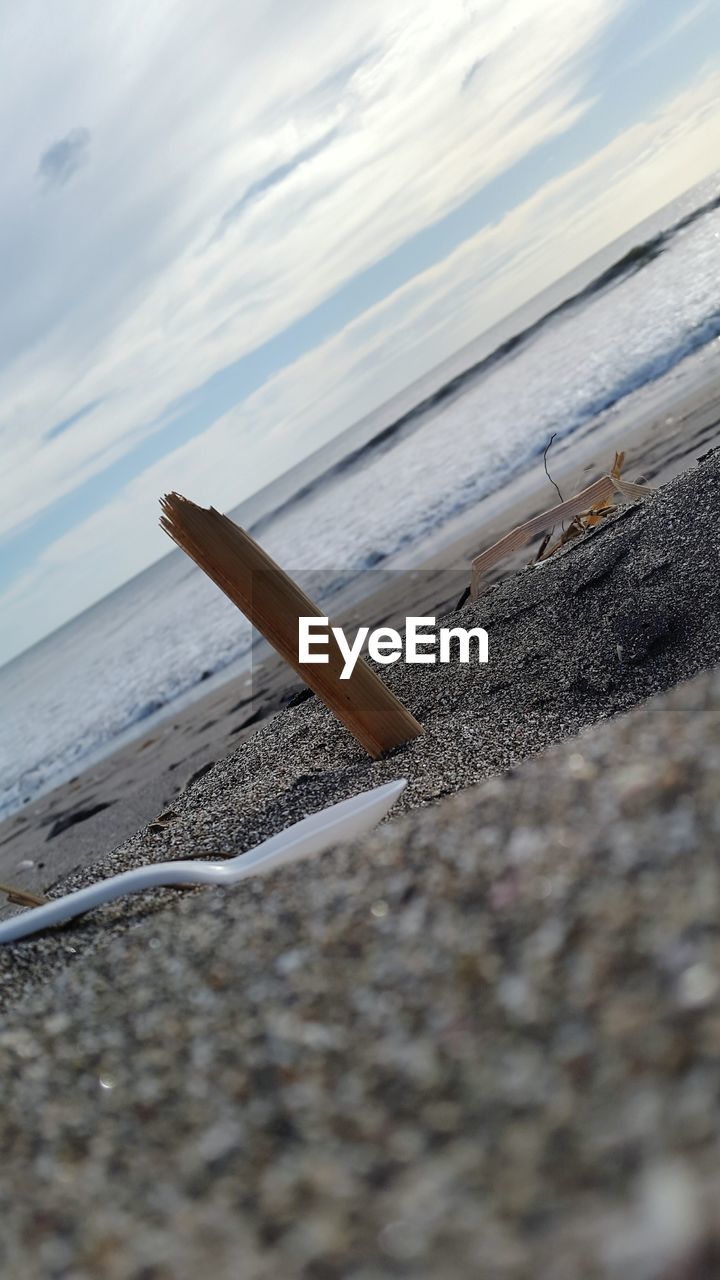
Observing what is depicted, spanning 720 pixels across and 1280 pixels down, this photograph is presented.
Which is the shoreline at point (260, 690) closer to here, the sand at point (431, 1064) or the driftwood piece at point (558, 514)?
the driftwood piece at point (558, 514)

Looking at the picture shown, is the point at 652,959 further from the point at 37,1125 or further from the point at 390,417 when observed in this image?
the point at 390,417

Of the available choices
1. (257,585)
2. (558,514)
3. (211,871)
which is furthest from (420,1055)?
(558,514)

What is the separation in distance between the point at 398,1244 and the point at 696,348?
39.4 feet

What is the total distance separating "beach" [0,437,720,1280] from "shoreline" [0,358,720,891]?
3628 mm

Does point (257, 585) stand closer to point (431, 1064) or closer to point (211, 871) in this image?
point (211, 871)

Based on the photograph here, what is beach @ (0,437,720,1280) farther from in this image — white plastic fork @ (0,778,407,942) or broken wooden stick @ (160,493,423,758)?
broken wooden stick @ (160,493,423,758)

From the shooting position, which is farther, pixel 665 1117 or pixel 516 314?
pixel 516 314

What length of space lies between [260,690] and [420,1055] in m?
6.02

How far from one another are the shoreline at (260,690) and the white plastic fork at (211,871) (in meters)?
2.75

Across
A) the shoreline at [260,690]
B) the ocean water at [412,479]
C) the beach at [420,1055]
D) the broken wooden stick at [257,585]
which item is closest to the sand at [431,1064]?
the beach at [420,1055]

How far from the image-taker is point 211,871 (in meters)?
2.40

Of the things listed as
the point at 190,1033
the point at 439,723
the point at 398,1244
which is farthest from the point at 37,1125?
the point at 439,723

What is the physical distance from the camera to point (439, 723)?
377 cm

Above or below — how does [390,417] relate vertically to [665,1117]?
above
